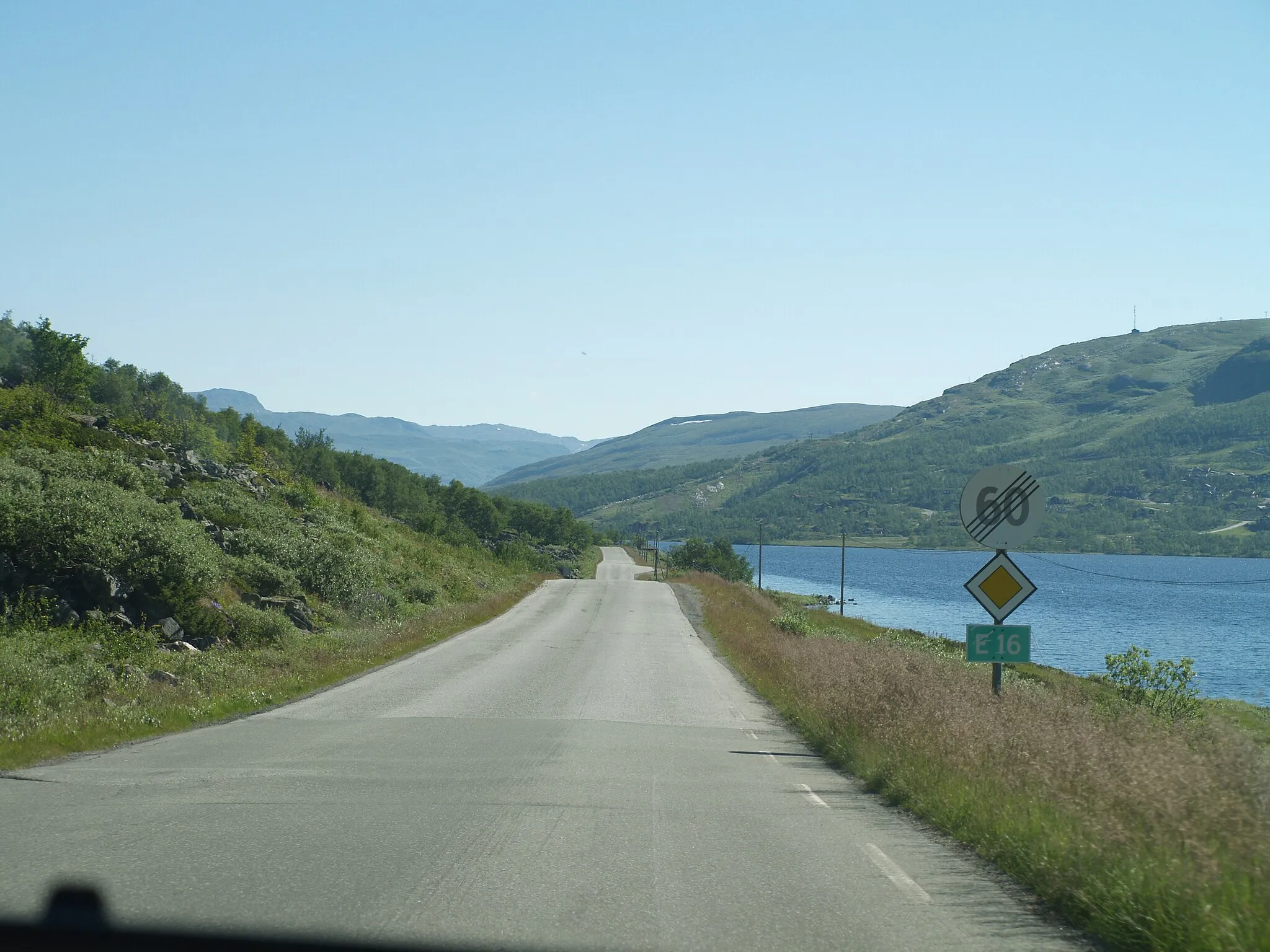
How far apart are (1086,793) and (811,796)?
2.86m

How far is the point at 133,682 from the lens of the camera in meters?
15.7

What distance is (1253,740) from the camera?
8.10 m

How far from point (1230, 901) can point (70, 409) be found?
130ft

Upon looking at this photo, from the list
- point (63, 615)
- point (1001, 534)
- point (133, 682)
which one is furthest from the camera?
point (63, 615)

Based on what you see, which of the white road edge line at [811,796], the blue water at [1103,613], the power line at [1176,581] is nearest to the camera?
the white road edge line at [811,796]

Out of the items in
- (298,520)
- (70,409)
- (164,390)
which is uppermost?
(164,390)

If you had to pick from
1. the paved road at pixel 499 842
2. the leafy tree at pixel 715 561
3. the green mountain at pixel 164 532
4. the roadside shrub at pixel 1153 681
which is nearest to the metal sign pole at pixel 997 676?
the paved road at pixel 499 842

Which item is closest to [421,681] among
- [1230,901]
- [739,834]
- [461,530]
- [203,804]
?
[203,804]

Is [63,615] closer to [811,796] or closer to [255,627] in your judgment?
[255,627]

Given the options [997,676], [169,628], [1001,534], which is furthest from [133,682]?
[1001,534]

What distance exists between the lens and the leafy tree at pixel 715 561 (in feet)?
372

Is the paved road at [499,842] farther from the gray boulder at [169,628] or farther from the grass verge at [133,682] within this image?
the gray boulder at [169,628]

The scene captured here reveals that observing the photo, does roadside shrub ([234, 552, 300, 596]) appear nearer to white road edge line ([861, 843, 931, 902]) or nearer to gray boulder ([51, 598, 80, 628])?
gray boulder ([51, 598, 80, 628])

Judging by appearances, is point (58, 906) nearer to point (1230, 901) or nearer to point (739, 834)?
point (739, 834)
